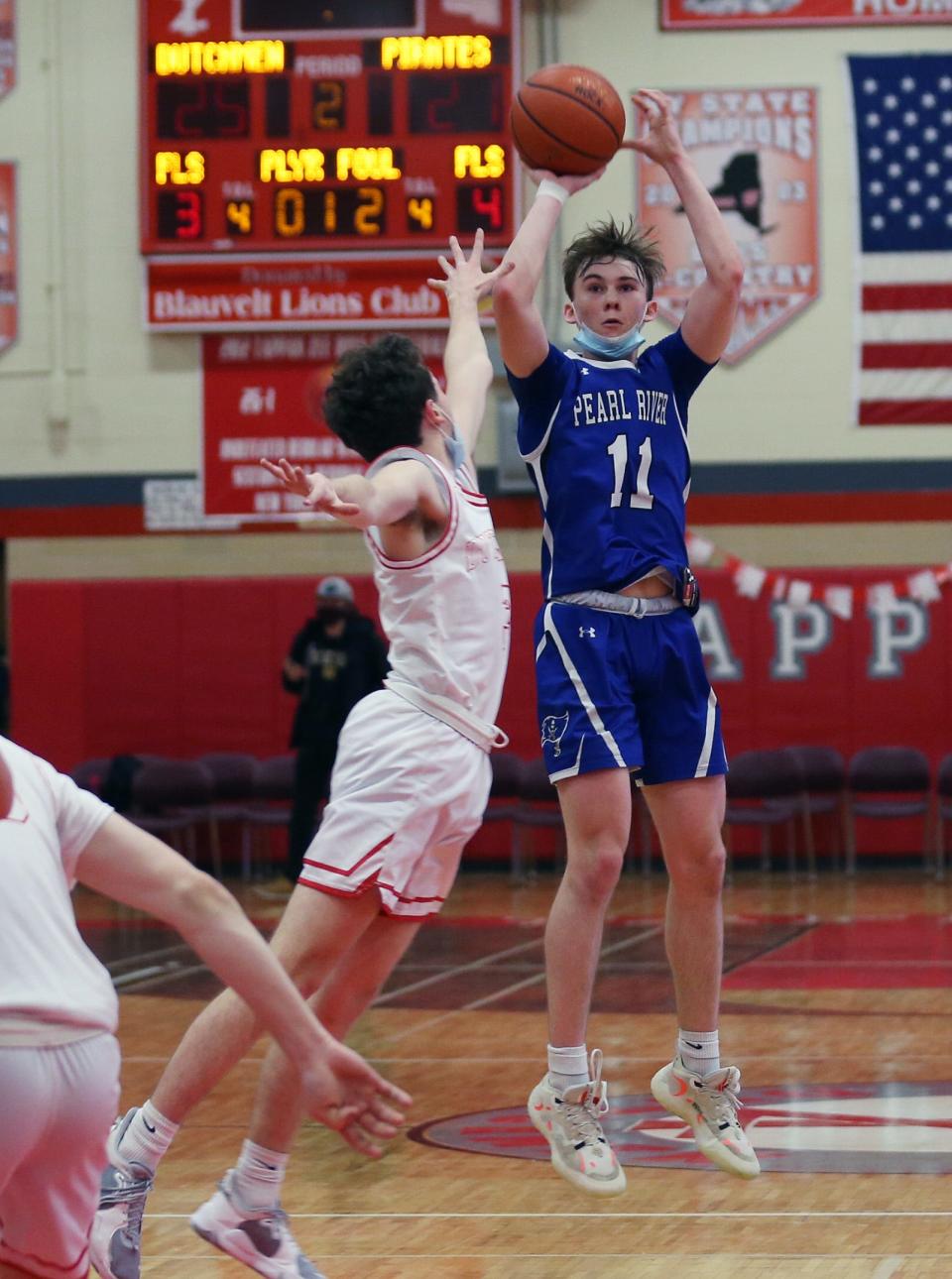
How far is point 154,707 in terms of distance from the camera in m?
14.9

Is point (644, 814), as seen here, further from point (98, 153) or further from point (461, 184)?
point (98, 153)

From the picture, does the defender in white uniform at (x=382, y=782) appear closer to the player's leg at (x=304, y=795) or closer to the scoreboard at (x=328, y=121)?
the player's leg at (x=304, y=795)

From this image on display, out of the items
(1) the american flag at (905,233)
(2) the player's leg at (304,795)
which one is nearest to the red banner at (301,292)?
(1) the american flag at (905,233)

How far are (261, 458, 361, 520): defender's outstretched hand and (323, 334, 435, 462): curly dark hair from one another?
38cm

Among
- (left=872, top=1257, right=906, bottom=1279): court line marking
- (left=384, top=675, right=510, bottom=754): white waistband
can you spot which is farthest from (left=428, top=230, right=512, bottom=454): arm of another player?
(left=872, top=1257, right=906, bottom=1279): court line marking

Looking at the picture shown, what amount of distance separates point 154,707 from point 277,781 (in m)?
1.52

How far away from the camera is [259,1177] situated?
161 inches

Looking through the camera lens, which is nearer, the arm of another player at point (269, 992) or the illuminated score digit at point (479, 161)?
the arm of another player at point (269, 992)

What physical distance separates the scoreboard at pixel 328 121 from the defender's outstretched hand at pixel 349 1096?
11.3m

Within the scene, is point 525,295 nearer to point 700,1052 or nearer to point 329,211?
point 700,1052

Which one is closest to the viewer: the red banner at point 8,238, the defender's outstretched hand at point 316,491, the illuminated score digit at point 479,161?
the defender's outstretched hand at point 316,491

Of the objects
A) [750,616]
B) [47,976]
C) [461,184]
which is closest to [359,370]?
[47,976]

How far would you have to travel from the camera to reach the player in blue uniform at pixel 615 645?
4.62 meters

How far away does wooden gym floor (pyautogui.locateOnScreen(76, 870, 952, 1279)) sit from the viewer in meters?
4.38
